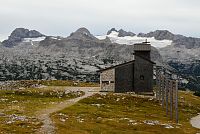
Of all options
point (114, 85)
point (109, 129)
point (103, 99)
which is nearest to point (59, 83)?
point (114, 85)

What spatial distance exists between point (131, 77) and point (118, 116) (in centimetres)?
4392

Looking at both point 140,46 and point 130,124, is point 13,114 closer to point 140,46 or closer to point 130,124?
point 130,124

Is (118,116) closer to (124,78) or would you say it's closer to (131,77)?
(124,78)

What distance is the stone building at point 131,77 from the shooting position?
12312 cm

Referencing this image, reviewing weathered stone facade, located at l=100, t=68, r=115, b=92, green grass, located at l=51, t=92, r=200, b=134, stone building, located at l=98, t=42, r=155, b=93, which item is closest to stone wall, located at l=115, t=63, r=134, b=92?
stone building, located at l=98, t=42, r=155, b=93

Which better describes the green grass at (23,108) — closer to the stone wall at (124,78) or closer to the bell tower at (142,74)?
the stone wall at (124,78)

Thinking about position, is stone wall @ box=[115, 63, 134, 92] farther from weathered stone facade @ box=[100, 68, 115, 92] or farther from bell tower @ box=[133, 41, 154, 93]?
bell tower @ box=[133, 41, 154, 93]

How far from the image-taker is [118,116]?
81688 millimetres

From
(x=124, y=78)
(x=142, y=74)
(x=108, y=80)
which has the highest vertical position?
(x=142, y=74)

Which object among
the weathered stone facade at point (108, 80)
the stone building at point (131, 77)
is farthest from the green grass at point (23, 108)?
the stone building at point (131, 77)

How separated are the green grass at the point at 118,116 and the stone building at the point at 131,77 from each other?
11.7 m

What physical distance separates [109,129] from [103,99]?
42.8 metres

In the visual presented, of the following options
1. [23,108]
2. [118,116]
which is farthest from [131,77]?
[23,108]

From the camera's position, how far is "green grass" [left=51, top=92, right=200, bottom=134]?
206 ft
